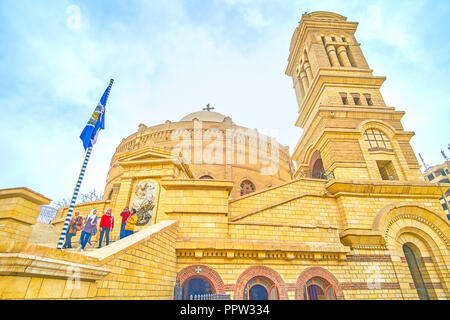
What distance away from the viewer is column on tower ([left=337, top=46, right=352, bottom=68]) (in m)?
19.7

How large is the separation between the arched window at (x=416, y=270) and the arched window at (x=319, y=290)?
213 inches

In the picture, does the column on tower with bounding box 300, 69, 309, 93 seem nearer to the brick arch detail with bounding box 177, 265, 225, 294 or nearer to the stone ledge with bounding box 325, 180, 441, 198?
the stone ledge with bounding box 325, 180, 441, 198

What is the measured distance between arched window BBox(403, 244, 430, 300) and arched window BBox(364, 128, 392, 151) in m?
6.11

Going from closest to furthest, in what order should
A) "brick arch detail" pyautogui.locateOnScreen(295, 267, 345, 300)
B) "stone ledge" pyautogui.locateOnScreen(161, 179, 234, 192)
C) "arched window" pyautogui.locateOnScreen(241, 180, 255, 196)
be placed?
"brick arch detail" pyautogui.locateOnScreen(295, 267, 345, 300)
"stone ledge" pyautogui.locateOnScreen(161, 179, 234, 192)
"arched window" pyautogui.locateOnScreen(241, 180, 255, 196)

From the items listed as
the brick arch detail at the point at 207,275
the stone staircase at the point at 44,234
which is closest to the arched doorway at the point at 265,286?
the brick arch detail at the point at 207,275

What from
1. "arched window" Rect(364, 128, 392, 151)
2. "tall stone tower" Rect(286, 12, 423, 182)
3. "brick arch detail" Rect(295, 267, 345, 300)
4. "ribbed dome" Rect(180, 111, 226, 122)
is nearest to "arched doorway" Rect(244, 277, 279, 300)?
"brick arch detail" Rect(295, 267, 345, 300)

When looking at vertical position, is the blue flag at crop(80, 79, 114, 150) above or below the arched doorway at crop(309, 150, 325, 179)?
below

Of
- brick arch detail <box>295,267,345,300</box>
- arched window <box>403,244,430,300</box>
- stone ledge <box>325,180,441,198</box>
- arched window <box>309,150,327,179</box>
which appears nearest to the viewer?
brick arch detail <box>295,267,345,300</box>

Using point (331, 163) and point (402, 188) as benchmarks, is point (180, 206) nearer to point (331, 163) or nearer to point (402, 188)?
point (331, 163)

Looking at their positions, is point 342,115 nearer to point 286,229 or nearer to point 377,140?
point 377,140

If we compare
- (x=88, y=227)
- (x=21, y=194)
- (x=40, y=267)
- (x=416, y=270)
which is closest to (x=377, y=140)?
(x=416, y=270)

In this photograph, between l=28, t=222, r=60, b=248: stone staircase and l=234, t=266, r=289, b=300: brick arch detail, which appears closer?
l=234, t=266, r=289, b=300: brick arch detail

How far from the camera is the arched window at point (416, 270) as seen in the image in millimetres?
10828
